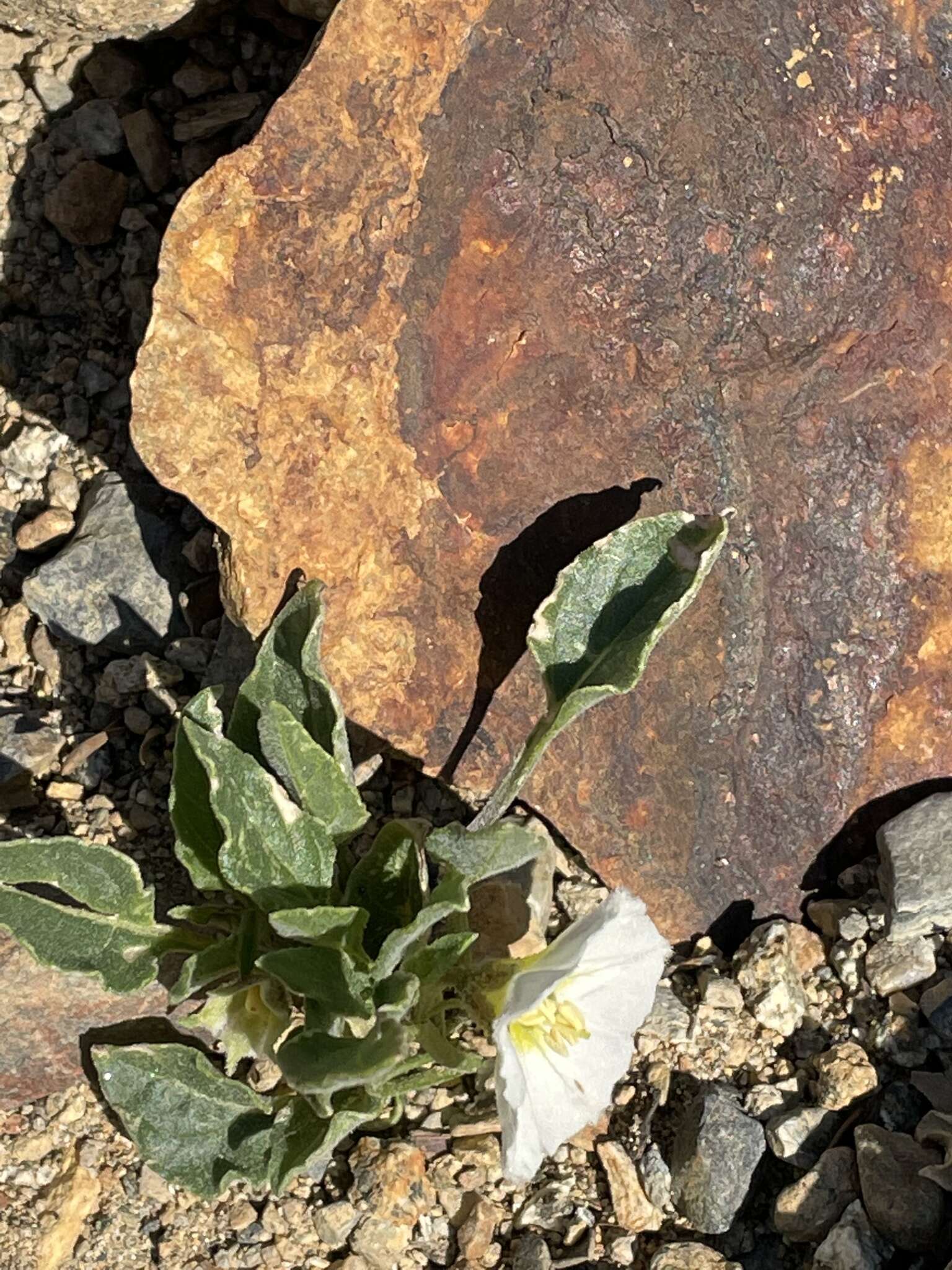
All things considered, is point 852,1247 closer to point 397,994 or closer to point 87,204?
point 397,994

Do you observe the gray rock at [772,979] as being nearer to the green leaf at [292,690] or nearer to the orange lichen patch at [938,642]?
the orange lichen patch at [938,642]

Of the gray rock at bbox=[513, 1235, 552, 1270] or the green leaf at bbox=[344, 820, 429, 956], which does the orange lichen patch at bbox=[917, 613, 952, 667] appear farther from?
the gray rock at bbox=[513, 1235, 552, 1270]

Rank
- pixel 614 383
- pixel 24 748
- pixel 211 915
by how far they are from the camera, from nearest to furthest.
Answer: pixel 211 915
pixel 614 383
pixel 24 748

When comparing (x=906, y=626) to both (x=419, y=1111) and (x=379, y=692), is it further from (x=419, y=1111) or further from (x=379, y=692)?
(x=419, y=1111)

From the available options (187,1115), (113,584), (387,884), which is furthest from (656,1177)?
(113,584)

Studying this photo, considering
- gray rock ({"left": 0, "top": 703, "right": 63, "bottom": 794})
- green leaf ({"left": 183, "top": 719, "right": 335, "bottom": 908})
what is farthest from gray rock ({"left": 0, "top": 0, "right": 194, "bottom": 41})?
green leaf ({"left": 183, "top": 719, "right": 335, "bottom": 908})
